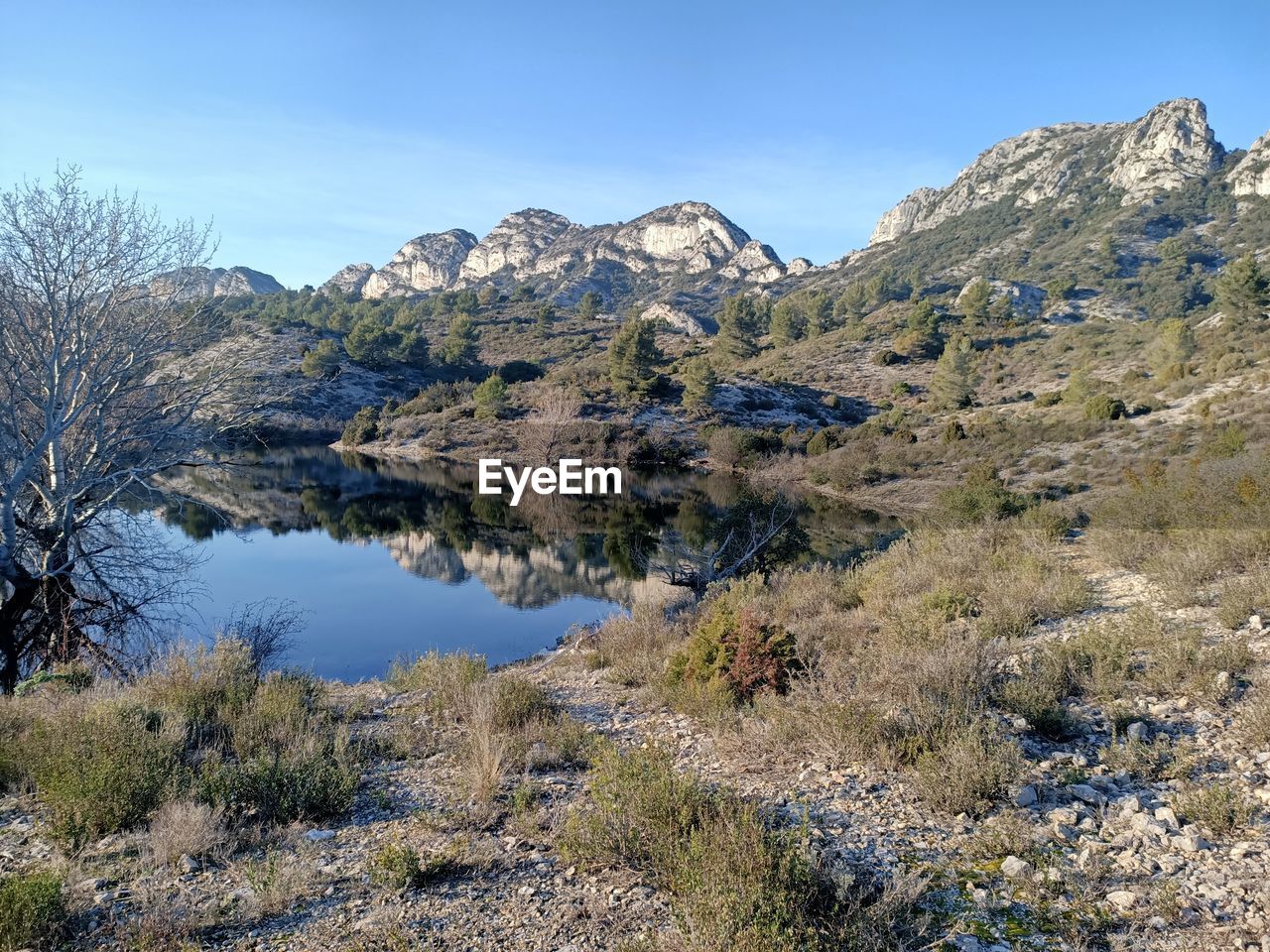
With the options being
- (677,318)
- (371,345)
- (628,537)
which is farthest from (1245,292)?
(677,318)

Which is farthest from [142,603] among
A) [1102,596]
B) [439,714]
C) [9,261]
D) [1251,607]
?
[1251,607]

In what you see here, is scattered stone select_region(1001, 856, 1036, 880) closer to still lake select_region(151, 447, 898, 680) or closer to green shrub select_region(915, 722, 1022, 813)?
green shrub select_region(915, 722, 1022, 813)

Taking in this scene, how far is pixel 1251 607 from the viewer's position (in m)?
7.66

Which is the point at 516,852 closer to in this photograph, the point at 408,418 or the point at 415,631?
the point at 415,631

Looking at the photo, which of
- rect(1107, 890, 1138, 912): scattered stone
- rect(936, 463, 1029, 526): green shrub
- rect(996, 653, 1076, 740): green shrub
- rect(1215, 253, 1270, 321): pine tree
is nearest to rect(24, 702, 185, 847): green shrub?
rect(1107, 890, 1138, 912): scattered stone

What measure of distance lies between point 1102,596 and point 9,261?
2324cm

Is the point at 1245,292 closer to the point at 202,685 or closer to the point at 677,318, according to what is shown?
the point at 202,685

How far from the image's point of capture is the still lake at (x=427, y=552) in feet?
49.9

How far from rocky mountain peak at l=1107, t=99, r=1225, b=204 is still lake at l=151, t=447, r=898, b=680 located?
4465 inches

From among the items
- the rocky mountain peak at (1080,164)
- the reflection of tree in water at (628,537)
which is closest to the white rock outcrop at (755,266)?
the rocky mountain peak at (1080,164)

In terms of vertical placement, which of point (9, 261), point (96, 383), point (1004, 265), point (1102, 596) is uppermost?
point (1004, 265)

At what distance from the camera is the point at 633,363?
5778 cm

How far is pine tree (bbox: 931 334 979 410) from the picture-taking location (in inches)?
1923

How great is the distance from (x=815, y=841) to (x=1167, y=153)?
488 ft
